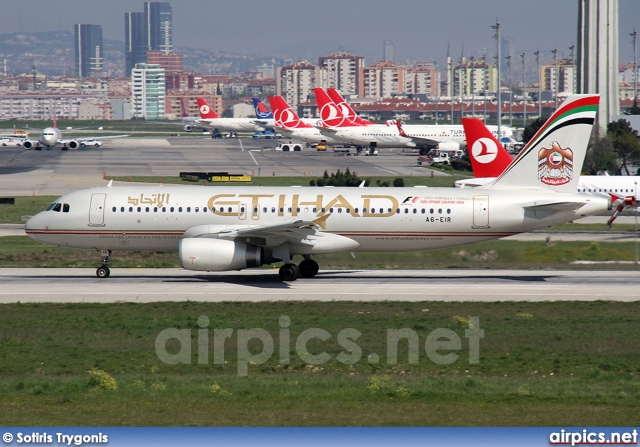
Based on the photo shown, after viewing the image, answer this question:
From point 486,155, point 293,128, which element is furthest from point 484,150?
point 293,128

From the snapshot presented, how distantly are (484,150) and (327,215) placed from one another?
983 inches

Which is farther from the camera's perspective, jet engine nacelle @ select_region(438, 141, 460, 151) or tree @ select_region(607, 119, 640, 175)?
jet engine nacelle @ select_region(438, 141, 460, 151)

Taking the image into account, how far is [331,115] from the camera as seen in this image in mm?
138375

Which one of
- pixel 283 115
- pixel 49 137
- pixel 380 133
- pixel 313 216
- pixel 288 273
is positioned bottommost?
pixel 288 273

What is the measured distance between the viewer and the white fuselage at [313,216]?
39.6 meters

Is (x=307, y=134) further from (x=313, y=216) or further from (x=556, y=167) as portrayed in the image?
(x=313, y=216)

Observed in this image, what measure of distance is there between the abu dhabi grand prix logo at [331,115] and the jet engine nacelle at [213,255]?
101005 millimetres

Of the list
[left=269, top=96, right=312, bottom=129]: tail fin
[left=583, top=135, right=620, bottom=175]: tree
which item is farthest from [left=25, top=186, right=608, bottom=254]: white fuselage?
[left=269, top=96, right=312, bottom=129]: tail fin

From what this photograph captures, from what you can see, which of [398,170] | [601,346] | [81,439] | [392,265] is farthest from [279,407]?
[398,170]

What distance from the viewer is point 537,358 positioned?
25078 millimetres

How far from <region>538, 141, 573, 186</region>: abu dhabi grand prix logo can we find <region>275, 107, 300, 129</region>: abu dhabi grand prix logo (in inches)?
4359

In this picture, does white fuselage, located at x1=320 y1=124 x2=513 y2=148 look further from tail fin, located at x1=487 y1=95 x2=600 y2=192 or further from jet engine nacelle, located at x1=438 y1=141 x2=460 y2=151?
tail fin, located at x1=487 y1=95 x2=600 y2=192

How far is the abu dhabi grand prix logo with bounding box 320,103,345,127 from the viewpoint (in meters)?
138

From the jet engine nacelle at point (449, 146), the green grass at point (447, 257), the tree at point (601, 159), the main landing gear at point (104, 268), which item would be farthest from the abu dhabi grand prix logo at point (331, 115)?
the main landing gear at point (104, 268)
